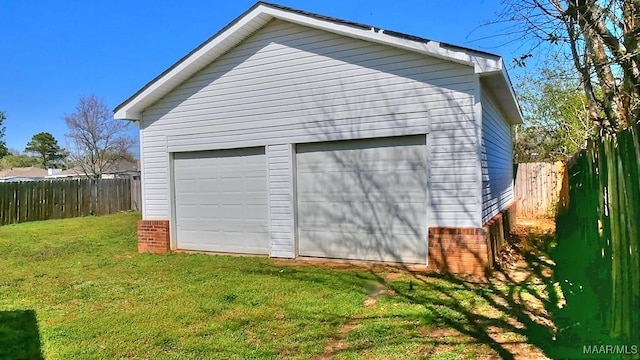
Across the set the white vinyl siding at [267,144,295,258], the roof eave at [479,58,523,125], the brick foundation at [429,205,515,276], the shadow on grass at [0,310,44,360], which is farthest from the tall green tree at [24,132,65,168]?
the brick foundation at [429,205,515,276]

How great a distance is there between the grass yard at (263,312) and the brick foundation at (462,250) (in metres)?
0.31

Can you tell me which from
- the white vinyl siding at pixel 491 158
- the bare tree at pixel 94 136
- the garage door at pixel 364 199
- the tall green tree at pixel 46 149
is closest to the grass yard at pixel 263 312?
the garage door at pixel 364 199

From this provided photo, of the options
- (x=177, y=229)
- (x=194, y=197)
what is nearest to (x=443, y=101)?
(x=194, y=197)

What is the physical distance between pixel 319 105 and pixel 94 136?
1301 inches

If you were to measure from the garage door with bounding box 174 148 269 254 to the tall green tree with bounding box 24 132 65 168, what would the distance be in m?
54.5

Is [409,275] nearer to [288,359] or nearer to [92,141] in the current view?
[288,359]

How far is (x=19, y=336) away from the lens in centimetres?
453

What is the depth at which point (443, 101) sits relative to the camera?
684 cm

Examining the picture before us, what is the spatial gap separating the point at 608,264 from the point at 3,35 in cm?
2933

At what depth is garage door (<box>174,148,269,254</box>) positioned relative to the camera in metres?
8.56

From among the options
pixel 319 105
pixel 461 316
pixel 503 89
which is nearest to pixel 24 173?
pixel 319 105

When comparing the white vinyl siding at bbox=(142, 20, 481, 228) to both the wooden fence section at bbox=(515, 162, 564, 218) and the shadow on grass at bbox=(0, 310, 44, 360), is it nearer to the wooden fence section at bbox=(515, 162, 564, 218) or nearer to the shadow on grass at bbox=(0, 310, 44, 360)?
Result: the shadow on grass at bbox=(0, 310, 44, 360)

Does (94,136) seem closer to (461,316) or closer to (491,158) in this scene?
(491,158)

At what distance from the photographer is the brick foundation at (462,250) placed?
21.3 feet
